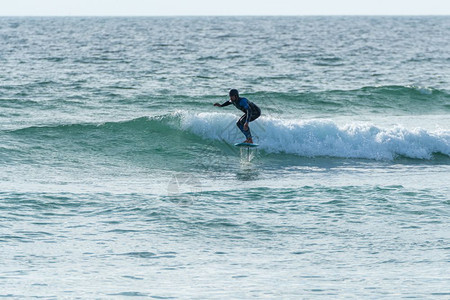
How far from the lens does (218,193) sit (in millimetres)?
12070

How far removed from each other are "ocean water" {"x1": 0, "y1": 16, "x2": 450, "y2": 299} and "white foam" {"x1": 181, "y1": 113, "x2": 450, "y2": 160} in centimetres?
5

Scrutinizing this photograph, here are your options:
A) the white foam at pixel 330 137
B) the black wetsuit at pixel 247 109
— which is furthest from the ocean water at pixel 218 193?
the black wetsuit at pixel 247 109

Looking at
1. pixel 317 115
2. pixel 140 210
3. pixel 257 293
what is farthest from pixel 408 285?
Result: pixel 317 115

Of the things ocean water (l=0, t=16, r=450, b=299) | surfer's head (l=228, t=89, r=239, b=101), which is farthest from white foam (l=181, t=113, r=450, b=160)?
surfer's head (l=228, t=89, r=239, b=101)

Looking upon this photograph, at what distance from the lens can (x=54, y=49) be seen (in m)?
52.4

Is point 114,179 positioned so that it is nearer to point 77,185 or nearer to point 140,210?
point 77,185

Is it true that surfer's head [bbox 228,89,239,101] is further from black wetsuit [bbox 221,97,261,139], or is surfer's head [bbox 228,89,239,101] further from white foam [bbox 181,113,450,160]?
white foam [bbox 181,113,450,160]

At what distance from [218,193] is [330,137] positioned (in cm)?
676

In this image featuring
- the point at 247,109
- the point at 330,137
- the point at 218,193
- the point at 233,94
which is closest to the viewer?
the point at 218,193

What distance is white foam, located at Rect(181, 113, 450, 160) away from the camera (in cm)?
1741

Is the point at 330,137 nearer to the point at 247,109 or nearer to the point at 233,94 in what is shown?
the point at 247,109

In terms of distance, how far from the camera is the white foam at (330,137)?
1741 cm

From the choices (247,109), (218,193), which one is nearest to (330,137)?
(247,109)

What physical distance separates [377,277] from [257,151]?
999 centimetres
